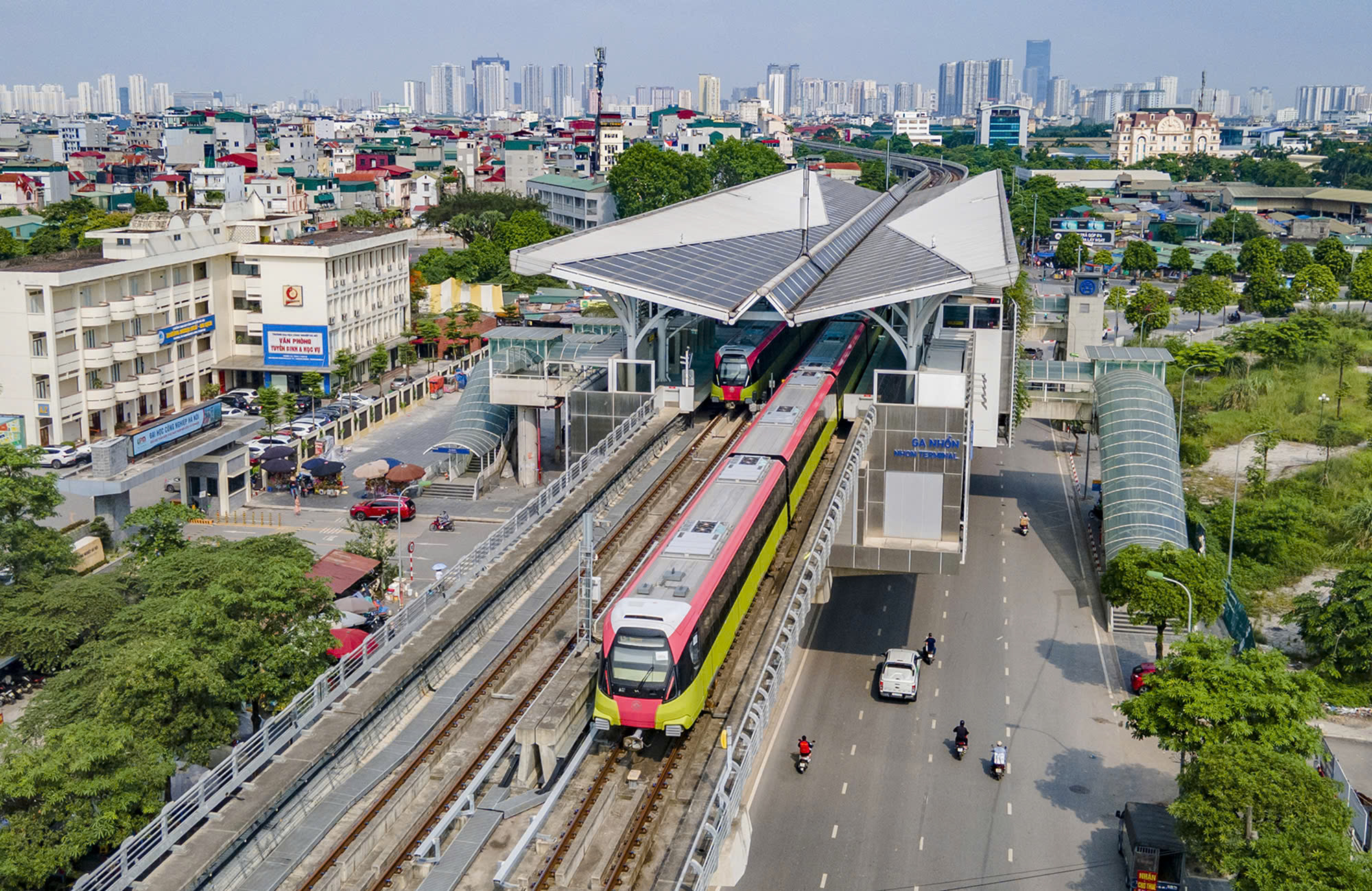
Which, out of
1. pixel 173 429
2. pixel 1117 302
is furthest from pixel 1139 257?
pixel 173 429

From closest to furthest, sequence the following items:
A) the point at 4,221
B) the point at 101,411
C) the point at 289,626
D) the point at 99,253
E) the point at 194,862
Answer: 1. the point at 194,862
2. the point at 289,626
3. the point at 101,411
4. the point at 99,253
5. the point at 4,221

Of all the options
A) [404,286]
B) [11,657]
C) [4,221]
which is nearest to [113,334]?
[404,286]

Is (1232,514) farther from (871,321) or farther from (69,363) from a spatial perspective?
(69,363)

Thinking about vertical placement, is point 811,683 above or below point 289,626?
below

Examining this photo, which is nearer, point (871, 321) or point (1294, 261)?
point (871, 321)

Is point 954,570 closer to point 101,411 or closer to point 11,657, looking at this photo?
point 11,657

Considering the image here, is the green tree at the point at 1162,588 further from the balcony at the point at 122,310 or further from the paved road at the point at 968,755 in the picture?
the balcony at the point at 122,310

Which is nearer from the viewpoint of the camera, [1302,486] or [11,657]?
[11,657]
